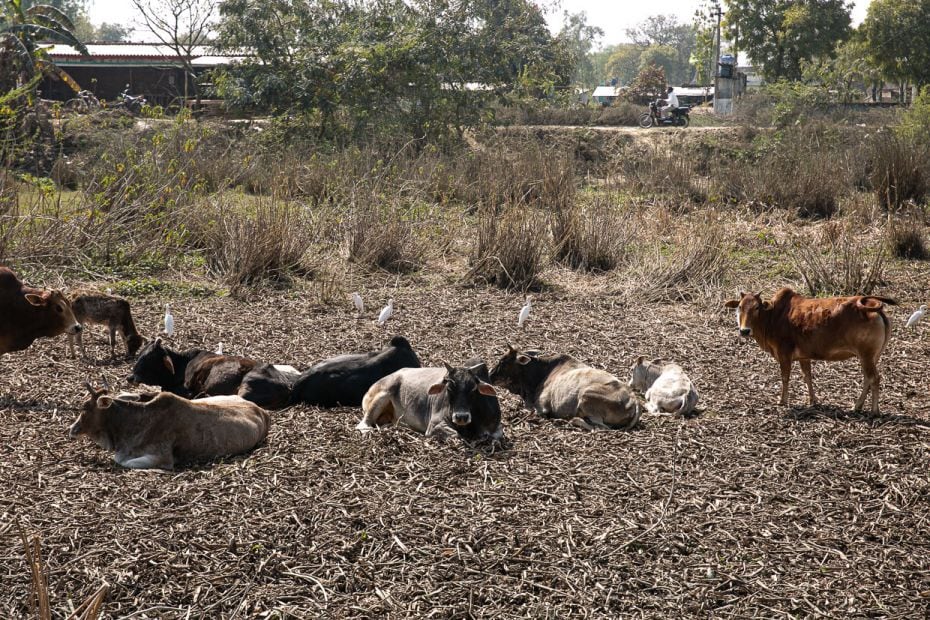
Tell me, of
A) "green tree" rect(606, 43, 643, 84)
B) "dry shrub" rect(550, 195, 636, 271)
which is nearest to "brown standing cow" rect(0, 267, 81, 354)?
"dry shrub" rect(550, 195, 636, 271)

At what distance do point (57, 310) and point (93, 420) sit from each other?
2.30 metres

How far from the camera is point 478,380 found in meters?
6.41

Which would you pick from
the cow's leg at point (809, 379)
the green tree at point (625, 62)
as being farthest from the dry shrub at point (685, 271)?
the green tree at point (625, 62)

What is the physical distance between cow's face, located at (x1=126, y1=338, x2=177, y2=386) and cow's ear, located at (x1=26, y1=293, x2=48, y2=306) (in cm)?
97

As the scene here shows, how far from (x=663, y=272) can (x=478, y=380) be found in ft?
20.0

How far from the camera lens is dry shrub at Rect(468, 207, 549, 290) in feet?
40.0

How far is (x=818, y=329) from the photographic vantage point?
6.91 metres

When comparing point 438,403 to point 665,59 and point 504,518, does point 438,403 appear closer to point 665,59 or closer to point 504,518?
point 504,518

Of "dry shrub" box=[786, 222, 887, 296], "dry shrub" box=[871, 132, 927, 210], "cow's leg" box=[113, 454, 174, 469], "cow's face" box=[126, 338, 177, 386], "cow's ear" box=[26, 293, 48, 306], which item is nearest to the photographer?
"cow's leg" box=[113, 454, 174, 469]

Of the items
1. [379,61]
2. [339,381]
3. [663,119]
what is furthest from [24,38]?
[339,381]

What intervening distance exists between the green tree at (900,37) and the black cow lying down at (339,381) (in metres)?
42.4

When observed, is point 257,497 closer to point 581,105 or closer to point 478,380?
point 478,380

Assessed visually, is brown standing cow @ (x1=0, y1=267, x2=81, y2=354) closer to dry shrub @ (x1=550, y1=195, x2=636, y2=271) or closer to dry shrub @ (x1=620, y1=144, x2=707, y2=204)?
dry shrub @ (x1=550, y1=195, x2=636, y2=271)

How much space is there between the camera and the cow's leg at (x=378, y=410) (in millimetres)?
6781
